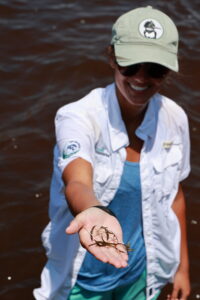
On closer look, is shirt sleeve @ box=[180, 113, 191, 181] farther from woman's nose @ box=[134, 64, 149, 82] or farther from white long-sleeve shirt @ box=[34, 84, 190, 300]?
woman's nose @ box=[134, 64, 149, 82]

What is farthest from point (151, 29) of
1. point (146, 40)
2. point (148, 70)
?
point (148, 70)

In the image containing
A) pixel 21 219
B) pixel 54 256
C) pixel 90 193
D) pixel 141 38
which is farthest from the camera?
pixel 21 219

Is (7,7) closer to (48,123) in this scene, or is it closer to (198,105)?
(48,123)

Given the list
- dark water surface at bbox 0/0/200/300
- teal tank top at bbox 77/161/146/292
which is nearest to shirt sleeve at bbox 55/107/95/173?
teal tank top at bbox 77/161/146/292

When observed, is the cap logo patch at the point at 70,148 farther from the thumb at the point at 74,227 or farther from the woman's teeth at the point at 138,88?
the thumb at the point at 74,227

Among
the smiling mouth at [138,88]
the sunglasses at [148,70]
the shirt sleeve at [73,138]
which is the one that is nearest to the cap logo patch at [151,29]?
the sunglasses at [148,70]

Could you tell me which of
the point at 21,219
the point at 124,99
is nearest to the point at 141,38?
the point at 124,99

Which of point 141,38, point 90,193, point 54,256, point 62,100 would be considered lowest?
point 62,100
